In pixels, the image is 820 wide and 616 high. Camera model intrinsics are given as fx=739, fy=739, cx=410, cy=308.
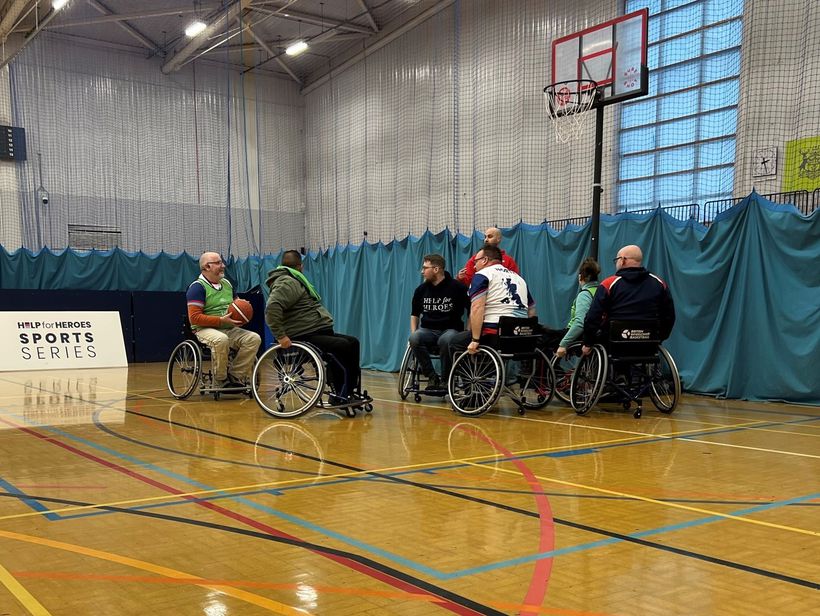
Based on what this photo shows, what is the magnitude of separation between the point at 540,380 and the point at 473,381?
692 mm

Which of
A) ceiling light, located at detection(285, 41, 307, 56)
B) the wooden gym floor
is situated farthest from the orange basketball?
ceiling light, located at detection(285, 41, 307, 56)

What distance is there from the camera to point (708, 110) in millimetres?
8477

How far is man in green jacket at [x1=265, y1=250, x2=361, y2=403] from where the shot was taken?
474 centimetres

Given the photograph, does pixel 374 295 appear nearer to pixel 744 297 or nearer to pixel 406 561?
pixel 744 297

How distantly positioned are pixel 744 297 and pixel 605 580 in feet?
15.2

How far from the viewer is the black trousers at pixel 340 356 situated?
4.79 meters

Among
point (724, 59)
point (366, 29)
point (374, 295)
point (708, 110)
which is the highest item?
point (366, 29)

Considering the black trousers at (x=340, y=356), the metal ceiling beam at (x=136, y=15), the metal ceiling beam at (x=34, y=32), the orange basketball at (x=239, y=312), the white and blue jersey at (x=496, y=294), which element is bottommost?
the black trousers at (x=340, y=356)

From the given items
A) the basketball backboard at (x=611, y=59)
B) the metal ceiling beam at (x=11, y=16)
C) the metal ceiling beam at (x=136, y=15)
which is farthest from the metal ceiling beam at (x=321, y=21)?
the basketball backboard at (x=611, y=59)

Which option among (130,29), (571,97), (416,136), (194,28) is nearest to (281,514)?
(571,97)

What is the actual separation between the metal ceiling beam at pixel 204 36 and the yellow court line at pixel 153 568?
442 inches

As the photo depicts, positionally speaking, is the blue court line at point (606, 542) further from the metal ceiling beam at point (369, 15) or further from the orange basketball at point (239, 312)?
the metal ceiling beam at point (369, 15)

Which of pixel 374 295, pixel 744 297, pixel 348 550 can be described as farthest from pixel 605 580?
pixel 374 295

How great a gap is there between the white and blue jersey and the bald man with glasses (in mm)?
514
